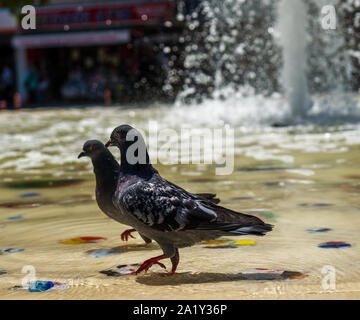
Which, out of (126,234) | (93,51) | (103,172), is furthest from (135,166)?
(93,51)

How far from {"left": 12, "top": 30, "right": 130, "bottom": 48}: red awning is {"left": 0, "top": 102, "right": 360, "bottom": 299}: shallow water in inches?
639

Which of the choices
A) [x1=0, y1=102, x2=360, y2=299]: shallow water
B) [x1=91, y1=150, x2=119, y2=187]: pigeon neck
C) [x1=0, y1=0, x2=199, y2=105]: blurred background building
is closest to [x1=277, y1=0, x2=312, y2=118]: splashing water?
[x1=0, y1=102, x2=360, y2=299]: shallow water

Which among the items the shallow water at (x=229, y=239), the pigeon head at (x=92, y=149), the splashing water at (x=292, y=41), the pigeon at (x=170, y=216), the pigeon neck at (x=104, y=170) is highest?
the splashing water at (x=292, y=41)

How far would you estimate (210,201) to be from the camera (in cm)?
365

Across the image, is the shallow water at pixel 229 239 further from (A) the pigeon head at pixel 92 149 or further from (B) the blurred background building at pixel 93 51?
(B) the blurred background building at pixel 93 51

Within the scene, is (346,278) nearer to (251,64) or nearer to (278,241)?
(278,241)

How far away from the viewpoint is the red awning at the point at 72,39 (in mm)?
25894

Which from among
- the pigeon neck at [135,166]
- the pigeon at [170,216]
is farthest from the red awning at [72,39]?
the pigeon at [170,216]

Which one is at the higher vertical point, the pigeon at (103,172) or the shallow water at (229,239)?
the pigeon at (103,172)

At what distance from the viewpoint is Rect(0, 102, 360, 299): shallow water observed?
11.1 ft

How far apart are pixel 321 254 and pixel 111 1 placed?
24419 millimetres

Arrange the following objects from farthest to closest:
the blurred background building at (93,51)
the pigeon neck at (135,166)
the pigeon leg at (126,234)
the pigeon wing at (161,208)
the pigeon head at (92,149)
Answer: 1. the blurred background building at (93,51)
2. the pigeon leg at (126,234)
3. the pigeon head at (92,149)
4. the pigeon neck at (135,166)
5. the pigeon wing at (161,208)

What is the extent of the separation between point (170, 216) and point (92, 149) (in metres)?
0.84

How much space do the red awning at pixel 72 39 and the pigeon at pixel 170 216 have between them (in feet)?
75.1
